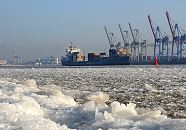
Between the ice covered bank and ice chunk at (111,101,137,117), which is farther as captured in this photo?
ice chunk at (111,101,137,117)

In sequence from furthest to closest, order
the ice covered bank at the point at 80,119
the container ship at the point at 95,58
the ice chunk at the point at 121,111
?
the container ship at the point at 95,58 → the ice chunk at the point at 121,111 → the ice covered bank at the point at 80,119

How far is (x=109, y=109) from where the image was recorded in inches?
290

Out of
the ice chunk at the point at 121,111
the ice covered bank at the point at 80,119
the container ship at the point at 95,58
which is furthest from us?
the container ship at the point at 95,58

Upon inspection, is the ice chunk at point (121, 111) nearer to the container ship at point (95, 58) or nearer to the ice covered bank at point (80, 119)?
the ice covered bank at point (80, 119)

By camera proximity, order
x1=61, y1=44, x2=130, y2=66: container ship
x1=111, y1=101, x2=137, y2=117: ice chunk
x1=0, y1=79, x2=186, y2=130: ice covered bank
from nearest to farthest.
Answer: x1=0, y1=79, x2=186, y2=130: ice covered bank → x1=111, y1=101, x2=137, y2=117: ice chunk → x1=61, y1=44, x2=130, y2=66: container ship

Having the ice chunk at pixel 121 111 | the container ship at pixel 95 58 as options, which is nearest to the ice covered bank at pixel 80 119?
the ice chunk at pixel 121 111

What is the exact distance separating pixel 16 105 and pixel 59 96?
3.71 m

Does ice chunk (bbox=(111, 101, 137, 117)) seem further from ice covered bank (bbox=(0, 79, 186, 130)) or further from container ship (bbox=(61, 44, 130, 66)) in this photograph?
container ship (bbox=(61, 44, 130, 66))

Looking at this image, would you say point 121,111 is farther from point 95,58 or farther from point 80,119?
point 95,58

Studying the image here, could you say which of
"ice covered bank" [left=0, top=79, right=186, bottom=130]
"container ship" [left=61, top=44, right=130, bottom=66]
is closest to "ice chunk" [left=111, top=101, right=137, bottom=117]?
"ice covered bank" [left=0, top=79, right=186, bottom=130]

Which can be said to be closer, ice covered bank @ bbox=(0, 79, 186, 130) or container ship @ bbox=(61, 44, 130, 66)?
ice covered bank @ bbox=(0, 79, 186, 130)

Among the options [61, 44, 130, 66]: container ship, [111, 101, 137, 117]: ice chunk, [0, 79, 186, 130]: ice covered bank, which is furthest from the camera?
[61, 44, 130, 66]: container ship

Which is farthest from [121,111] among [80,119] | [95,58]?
[95,58]

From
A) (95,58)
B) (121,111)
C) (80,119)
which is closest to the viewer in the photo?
(80,119)
